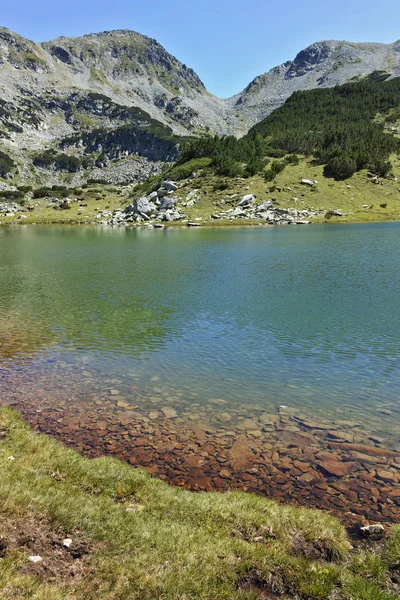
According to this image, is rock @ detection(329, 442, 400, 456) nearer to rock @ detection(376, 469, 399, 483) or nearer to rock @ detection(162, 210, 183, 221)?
rock @ detection(376, 469, 399, 483)

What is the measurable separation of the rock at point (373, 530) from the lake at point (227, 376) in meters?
0.77

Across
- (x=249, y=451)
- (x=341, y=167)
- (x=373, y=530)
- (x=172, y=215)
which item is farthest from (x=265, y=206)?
(x=373, y=530)

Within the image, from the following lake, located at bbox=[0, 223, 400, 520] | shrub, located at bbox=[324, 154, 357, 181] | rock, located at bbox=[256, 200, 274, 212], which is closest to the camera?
lake, located at bbox=[0, 223, 400, 520]

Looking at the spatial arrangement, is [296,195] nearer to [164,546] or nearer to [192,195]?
[192,195]

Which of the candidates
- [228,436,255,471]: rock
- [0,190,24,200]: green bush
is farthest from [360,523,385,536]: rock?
[0,190,24,200]: green bush

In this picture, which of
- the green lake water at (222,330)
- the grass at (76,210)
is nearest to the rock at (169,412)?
the green lake water at (222,330)

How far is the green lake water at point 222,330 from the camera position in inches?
618

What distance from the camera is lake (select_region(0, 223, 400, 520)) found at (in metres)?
10.7

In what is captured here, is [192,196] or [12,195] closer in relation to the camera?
[192,196]

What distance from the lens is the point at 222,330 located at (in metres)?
23.6

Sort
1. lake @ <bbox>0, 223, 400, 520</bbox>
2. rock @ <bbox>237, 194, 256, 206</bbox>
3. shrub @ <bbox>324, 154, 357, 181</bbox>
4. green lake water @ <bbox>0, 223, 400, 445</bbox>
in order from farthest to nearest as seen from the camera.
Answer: shrub @ <bbox>324, 154, 357, 181</bbox>
rock @ <bbox>237, 194, 256, 206</bbox>
green lake water @ <bbox>0, 223, 400, 445</bbox>
lake @ <bbox>0, 223, 400, 520</bbox>

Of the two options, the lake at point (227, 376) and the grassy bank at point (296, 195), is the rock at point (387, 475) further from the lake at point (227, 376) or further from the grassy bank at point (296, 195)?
the grassy bank at point (296, 195)

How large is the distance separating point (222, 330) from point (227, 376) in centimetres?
696

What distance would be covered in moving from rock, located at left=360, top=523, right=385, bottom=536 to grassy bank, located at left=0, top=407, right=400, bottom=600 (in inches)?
10.9
